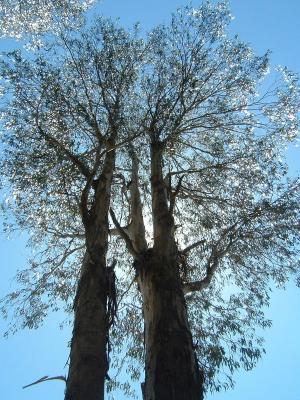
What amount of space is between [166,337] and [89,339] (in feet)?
4.21

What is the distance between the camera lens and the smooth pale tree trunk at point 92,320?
5059mm

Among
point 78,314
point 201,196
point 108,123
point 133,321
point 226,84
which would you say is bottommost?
point 78,314

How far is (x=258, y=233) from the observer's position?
10516mm

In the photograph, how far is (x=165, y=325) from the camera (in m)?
6.42

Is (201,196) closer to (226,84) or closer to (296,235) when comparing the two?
(296,235)

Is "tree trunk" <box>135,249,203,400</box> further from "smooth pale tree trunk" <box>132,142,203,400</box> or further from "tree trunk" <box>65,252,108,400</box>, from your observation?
"tree trunk" <box>65,252,108,400</box>

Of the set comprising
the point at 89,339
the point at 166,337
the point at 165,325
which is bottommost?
the point at 89,339

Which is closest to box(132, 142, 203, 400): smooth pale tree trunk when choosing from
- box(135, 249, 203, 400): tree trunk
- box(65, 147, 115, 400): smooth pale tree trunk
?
box(135, 249, 203, 400): tree trunk

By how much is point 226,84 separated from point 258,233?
5.03 metres

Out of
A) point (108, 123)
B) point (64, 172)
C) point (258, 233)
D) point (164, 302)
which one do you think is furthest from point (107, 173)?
point (258, 233)

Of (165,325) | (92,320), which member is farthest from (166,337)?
(92,320)

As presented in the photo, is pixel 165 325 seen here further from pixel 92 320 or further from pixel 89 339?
pixel 89 339

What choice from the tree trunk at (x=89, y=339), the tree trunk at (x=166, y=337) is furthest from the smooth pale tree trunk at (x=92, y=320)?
the tree trunk at (x=166, y=337)

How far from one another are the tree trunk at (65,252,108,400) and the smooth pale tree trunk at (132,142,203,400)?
0.84 meters
